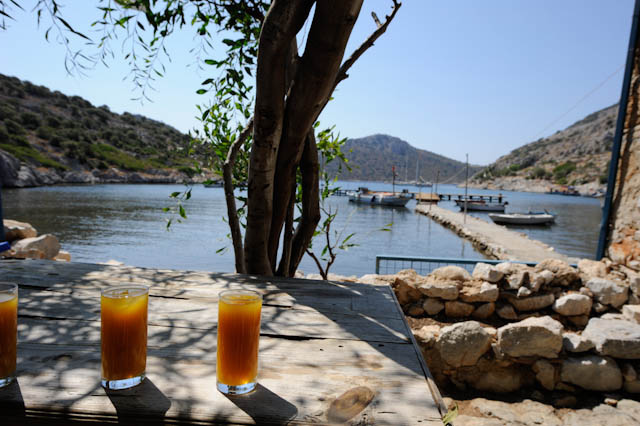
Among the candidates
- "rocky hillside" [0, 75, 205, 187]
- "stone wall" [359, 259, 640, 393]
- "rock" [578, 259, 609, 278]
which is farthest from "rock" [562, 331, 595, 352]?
"rocky hillside" [0, 75, 205, 187]

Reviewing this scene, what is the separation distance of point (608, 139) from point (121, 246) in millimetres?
102341

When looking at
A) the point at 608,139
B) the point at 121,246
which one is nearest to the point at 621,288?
the point at 121,246

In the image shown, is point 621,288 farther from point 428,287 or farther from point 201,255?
point 201,255

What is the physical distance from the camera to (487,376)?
3.27 m

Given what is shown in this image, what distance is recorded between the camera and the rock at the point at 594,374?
3.08m

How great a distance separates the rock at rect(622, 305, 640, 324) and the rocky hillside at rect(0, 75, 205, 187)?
3379 centimetres

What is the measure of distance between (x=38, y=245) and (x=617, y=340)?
8.21m

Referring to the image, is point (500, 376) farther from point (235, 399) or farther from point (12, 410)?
point (12, 410)

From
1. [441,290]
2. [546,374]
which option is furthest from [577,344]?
[441,290]

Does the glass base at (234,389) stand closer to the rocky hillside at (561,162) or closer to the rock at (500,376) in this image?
the rock at (500,376)

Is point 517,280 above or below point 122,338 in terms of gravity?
below

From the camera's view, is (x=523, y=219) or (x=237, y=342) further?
(x=523, y=219)

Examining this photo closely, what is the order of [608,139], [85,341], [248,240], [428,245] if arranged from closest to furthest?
[85,341] → [248,240] → [428,245] → [608,139]

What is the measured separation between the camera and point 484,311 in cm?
426
